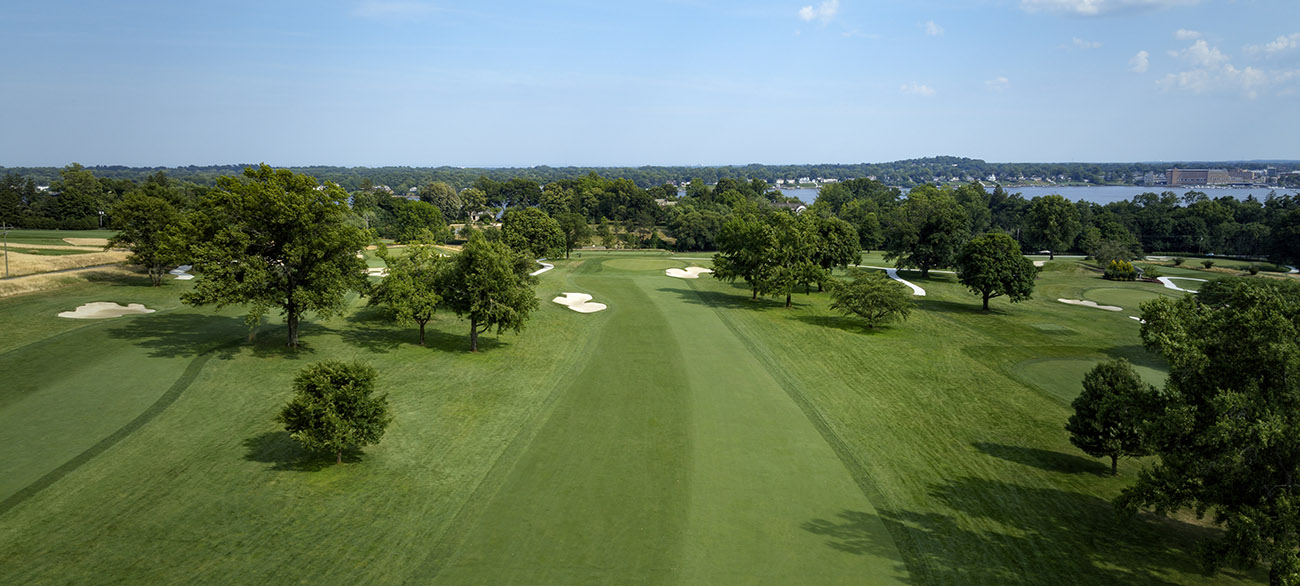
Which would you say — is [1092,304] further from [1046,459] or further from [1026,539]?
[1026,539]

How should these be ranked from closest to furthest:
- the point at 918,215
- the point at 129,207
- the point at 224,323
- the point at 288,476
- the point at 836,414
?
the point at 288,476 < the point at 836,414 < the point at 224,323 < the point at 129,207 < the point at 918,215

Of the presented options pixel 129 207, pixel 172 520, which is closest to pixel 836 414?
pixel 172 520

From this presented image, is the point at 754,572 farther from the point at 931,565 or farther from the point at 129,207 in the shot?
the point at 129,207

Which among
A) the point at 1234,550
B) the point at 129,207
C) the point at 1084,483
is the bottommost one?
the point at 1084,483

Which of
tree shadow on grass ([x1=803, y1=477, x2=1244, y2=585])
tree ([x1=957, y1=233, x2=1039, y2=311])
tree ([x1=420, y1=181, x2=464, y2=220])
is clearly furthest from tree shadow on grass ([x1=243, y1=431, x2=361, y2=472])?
tree ([x1=420, y1=181, x2=464, y2=220])

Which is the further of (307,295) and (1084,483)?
(307,295)

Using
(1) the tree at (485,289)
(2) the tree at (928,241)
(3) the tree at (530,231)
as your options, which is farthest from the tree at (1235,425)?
(3) the tree at (530,231)

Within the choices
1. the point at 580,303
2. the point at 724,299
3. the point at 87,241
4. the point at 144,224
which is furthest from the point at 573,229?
the point at 87,241

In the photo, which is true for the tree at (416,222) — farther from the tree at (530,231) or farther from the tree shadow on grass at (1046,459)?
the tree shadow on grass at (1046,459)
